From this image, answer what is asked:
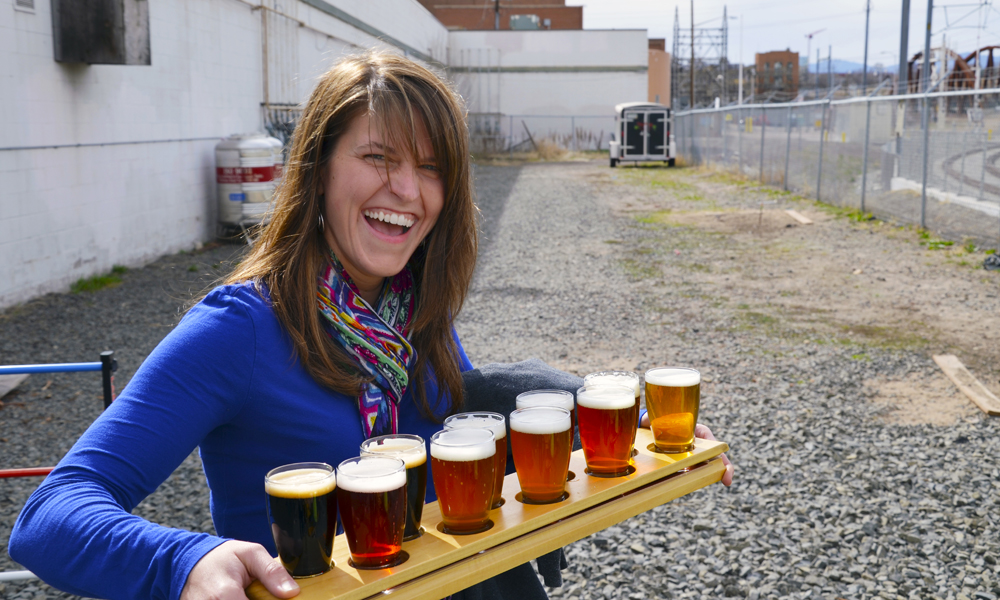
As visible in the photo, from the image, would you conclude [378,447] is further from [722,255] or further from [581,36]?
[581,36]

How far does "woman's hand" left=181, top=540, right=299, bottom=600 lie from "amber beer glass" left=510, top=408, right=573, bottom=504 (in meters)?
0.49

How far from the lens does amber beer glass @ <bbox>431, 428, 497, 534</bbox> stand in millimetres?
1385

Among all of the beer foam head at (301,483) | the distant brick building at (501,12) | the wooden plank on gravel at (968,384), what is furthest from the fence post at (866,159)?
the distant brick building at (501,12)

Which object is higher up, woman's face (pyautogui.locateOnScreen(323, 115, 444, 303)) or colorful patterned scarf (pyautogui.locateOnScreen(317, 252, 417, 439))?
woman's face (pyautogui.locateOnScreen(323, 115, 444, 303))

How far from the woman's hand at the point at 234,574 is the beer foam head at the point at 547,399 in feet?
2.17

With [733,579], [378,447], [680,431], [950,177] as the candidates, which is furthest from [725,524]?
[950,177]

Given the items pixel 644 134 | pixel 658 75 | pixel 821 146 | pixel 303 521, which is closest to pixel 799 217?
pixel 821 146

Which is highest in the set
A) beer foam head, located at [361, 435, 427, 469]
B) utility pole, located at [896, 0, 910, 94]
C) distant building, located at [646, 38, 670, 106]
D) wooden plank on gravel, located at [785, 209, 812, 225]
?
distant building, located at [646, 38, 670, 106]

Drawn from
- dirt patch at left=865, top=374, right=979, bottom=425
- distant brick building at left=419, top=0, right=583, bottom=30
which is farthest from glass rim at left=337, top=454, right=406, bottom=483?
distant brick building at left=419, top=0, right=583, bottom=30

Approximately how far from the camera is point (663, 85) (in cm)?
4881

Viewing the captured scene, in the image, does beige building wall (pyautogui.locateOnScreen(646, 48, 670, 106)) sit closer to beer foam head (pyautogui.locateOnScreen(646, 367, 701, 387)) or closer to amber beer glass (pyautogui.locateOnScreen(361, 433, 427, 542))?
beer foam head (pyautogui.locateOnScreen(646, 367, 701, 387))

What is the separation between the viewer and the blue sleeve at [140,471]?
1.16 m

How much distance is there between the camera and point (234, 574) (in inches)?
44.4

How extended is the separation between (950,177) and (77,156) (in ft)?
34.2
